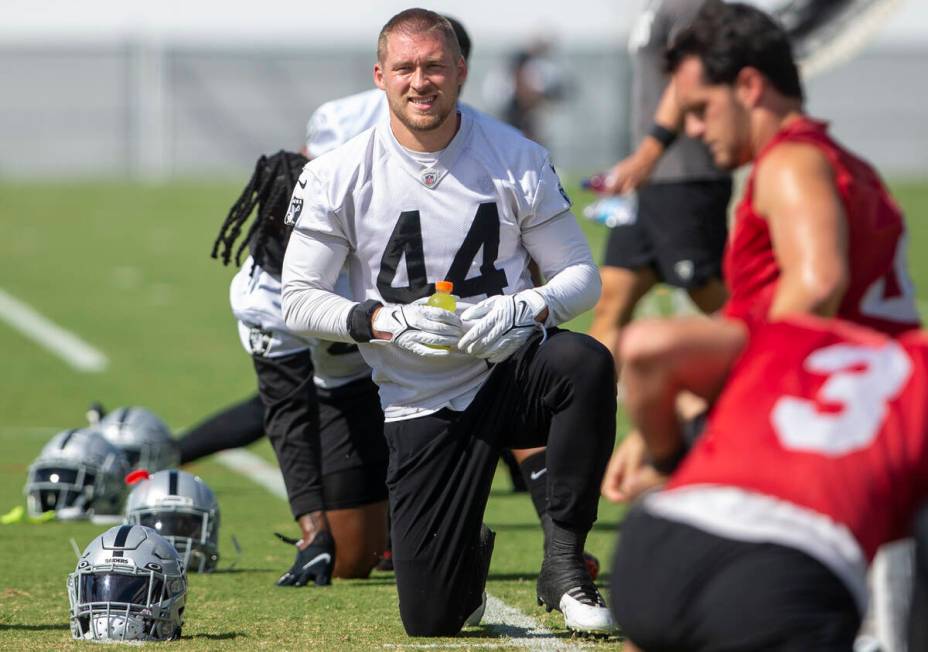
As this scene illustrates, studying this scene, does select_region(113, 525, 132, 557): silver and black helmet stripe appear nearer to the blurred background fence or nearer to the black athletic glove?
the black athletic glove

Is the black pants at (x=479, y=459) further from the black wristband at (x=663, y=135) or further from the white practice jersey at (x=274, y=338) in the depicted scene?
the black wristband at (x=663, y=135)

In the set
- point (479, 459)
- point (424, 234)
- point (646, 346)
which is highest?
point (646, 346)

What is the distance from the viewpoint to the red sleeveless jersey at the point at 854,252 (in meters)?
3.52

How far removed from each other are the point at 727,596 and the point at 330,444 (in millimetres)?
3341

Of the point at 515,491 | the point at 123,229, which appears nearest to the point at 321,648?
the point at 515,491

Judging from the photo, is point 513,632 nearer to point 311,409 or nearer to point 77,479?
point 311,409

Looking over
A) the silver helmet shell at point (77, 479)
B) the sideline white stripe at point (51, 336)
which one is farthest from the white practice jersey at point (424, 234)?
the sideline white stripe at point (51, 336)

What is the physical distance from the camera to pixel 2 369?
12.8 meters

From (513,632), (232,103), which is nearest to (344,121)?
(513,632)

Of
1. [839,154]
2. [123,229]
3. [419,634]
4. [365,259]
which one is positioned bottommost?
[123,229]

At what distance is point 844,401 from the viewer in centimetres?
309

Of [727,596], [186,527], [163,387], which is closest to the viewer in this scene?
[727,596]

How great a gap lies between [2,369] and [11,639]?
8.21 m

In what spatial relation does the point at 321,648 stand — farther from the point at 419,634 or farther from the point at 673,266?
the point at 673,266
